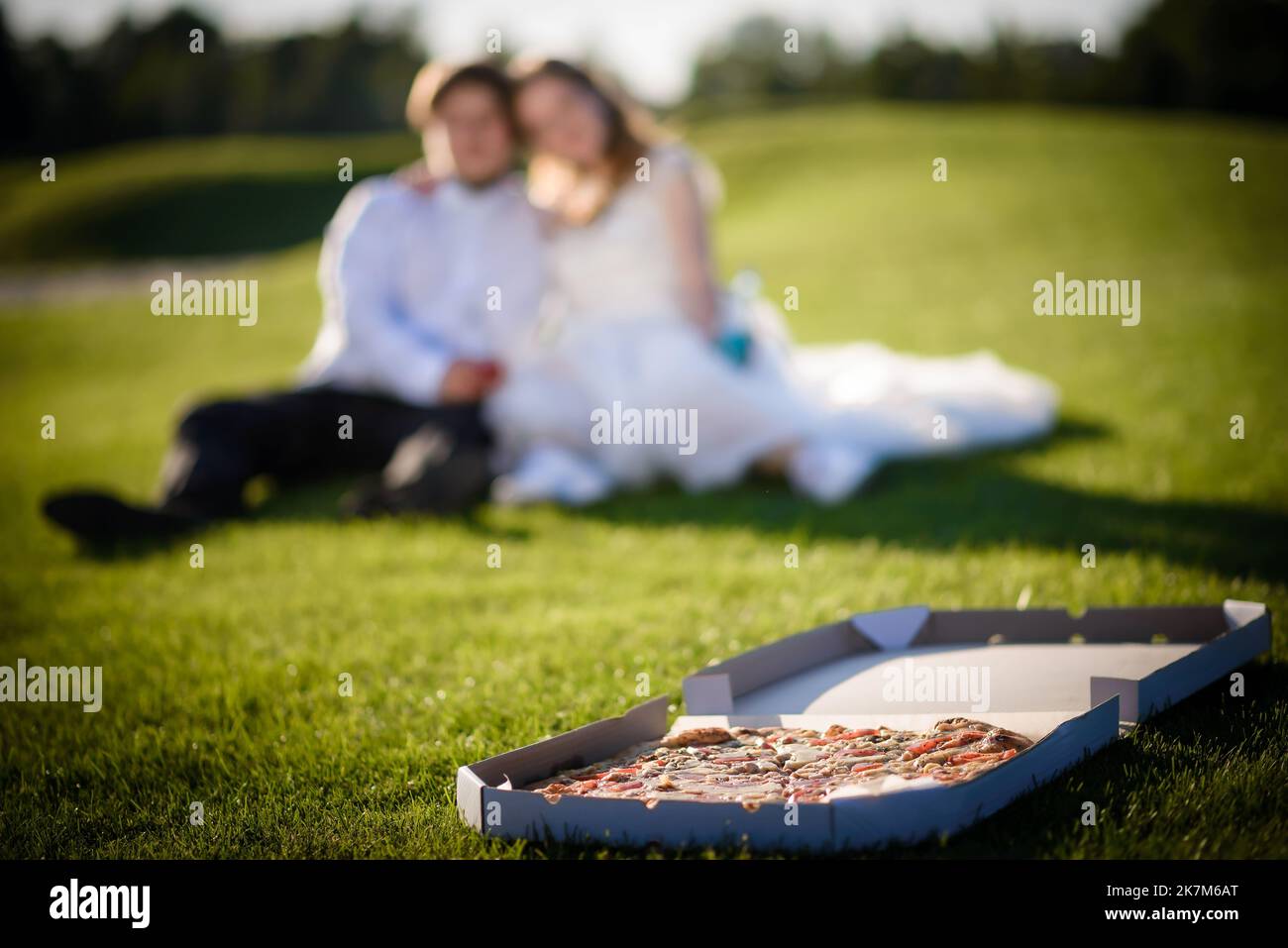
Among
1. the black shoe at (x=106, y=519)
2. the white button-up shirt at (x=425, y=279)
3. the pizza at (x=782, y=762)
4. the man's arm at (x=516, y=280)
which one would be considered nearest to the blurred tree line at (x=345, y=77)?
the man's arm at (x=516, y=280)

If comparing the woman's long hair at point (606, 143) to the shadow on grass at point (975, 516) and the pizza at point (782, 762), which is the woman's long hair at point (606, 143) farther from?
the pizza at point (782, 762)

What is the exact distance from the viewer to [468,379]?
5.39 meters

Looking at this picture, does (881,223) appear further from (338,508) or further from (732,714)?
(732,714)

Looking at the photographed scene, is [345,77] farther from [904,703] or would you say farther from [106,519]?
[904,703]

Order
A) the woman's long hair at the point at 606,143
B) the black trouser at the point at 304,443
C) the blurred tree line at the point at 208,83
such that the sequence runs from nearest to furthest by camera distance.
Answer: the black trouser at the point at 304,443 < the woman's long hair at the point at 606,143 < the blurred tree line at the point at 208,83

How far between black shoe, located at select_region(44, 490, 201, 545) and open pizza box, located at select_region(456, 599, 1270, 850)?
325cm

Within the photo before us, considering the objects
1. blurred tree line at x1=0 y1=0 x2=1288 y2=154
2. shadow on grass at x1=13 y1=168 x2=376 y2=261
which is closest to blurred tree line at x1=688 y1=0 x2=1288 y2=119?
blurred tree line at x1=0 y1=0 x2=1288 y2=154

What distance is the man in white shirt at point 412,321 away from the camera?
5340 millimetres

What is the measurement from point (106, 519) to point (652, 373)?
250 centimetres

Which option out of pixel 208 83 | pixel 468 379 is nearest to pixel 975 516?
pixel 468 379

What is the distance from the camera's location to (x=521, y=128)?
5.55 meters

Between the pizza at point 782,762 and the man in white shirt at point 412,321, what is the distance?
2.97 m

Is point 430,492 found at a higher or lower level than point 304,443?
lower
